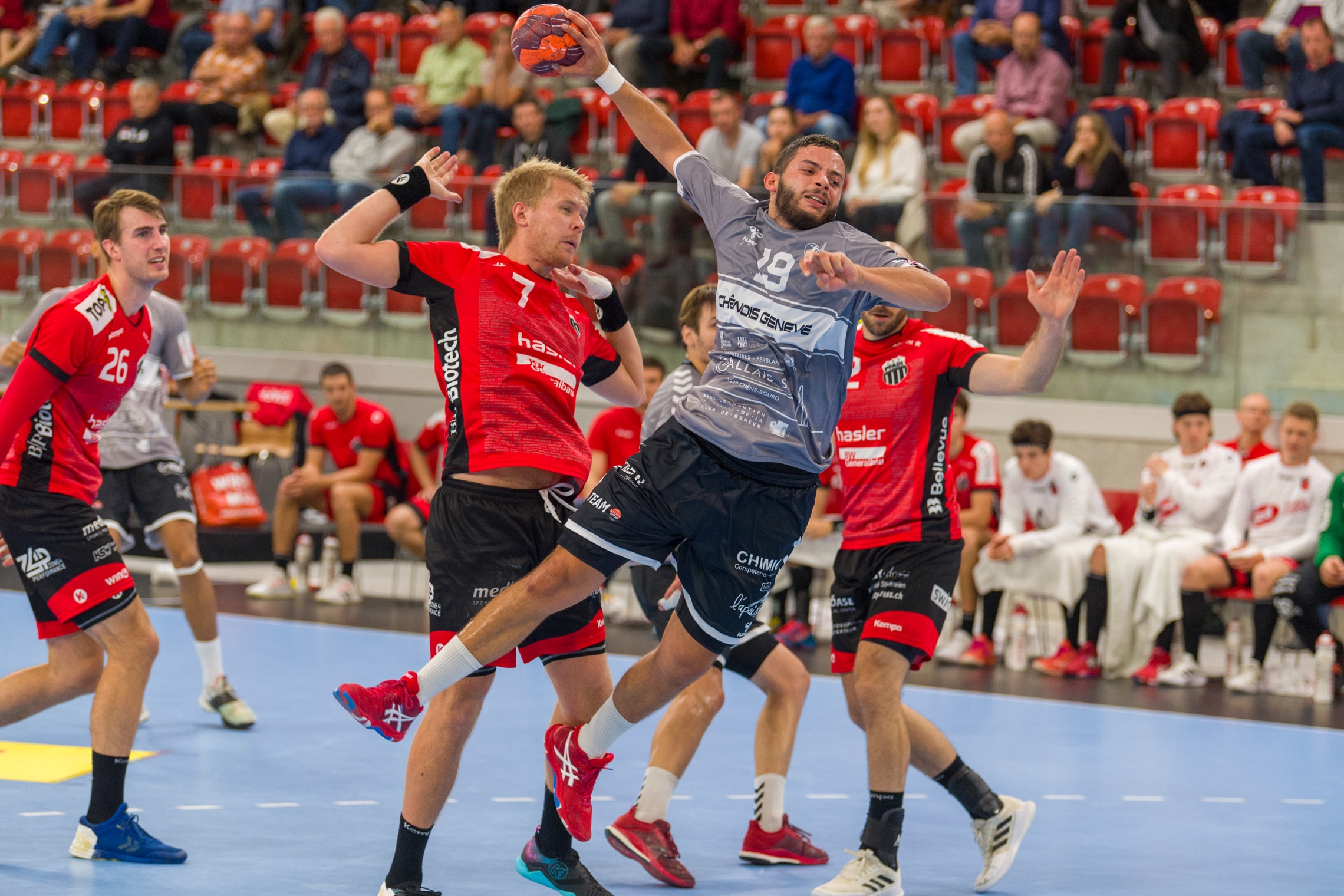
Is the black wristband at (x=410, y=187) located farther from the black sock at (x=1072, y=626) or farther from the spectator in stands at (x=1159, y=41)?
the spectator in stands at (x=1159, y=41)

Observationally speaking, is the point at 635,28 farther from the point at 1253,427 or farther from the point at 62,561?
the point at 62,561

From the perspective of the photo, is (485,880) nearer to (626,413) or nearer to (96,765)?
(96,765)

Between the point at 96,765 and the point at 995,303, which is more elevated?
the point at 995,303

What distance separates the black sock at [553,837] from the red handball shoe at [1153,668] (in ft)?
17.8

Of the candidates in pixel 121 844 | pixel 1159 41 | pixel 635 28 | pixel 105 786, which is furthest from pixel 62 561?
pixel 1159 41

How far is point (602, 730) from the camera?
455cm

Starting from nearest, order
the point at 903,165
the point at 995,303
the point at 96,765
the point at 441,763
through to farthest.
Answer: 1. the point at 441,763
2. the point at 96,765
3. the point at 995,303
4. the point at 903,165

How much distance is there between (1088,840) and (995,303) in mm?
5826

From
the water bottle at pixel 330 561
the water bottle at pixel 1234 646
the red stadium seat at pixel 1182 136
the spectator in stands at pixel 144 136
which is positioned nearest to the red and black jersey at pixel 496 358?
the water bottle at pixel 1234 646

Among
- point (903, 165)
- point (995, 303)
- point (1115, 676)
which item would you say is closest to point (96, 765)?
point (1115, 676)

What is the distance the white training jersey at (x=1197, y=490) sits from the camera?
9648 millimetres

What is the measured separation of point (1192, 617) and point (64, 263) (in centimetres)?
942

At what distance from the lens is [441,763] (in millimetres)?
4426

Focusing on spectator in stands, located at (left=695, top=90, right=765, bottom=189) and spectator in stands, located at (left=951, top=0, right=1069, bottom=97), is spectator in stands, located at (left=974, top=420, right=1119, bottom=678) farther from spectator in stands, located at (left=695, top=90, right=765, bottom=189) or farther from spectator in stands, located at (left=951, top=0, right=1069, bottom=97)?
spectator in stands, located at (left=951, top=0, right=1069, bottom=97)
